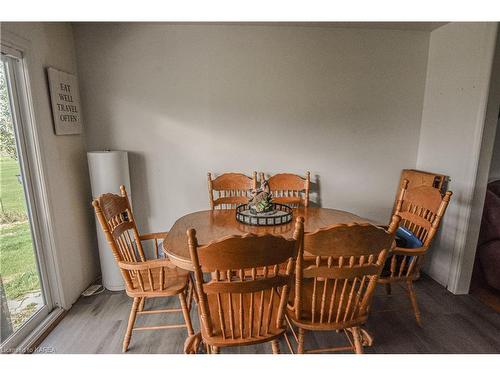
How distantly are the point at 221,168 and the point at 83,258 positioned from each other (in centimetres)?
150

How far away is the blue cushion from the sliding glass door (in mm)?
2803

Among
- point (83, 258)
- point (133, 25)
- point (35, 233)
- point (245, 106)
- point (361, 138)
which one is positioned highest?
point (133, 25)

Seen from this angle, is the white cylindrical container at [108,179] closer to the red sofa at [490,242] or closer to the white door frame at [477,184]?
the white door frame at [477,184]

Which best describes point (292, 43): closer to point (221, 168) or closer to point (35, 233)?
point (221, 168)

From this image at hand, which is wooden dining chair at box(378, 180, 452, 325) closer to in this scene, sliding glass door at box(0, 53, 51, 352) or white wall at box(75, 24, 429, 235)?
white wall at box(75, 24, 429, 235)

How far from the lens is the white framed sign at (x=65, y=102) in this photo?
6.72 ft

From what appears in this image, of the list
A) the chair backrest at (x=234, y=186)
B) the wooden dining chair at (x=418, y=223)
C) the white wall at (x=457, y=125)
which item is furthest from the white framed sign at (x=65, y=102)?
the white wall at (x=457, y=125)

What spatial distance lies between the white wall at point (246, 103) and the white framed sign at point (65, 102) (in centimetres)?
14

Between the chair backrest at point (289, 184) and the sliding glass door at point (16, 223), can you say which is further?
the chair backrest at point (289, 184)

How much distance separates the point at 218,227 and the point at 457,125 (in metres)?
2.25

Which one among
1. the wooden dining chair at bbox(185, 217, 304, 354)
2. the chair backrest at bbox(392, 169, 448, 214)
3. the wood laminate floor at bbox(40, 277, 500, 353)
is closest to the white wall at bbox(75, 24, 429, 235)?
the chair backrest at bbox(392, 169, 448, 214)

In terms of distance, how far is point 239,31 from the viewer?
8.15 ft

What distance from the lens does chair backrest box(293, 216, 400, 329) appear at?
3.61ft
